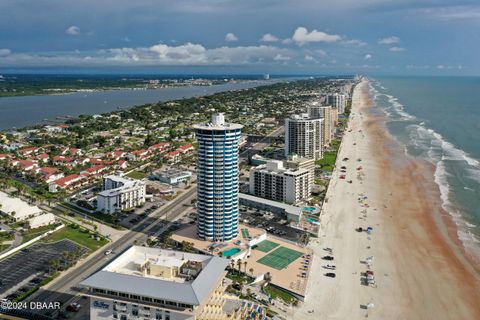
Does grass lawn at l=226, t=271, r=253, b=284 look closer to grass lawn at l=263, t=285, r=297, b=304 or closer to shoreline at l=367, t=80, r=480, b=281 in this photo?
grass lawn at l=263, t=285, r=297, b=304

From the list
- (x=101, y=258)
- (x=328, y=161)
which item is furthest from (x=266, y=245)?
(x=328, y=161)

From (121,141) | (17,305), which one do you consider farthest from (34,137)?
(17,305)

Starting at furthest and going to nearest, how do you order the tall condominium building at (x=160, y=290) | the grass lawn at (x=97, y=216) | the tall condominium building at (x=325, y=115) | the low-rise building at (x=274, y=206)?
the tall condominium building at (x=325, y=115) → the low-rise building at (x=274, y=206) → the grass lawn at (x=97, y=216) → the tall condominium building at (x=160, y=290)

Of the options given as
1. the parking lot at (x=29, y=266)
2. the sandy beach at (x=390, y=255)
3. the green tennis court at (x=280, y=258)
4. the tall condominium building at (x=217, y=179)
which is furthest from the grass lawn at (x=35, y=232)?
the sandy beach at (x=390, y=255)

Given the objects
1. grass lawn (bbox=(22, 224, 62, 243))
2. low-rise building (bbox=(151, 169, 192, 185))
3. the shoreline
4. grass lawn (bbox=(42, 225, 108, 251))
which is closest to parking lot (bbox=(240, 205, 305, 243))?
low-rise building (bbox=(151, 169, 192, 185))

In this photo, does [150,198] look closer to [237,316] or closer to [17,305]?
[17,305]

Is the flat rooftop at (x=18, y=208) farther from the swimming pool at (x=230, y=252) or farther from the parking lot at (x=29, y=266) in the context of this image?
the swimming pool at (x=230, y=252)

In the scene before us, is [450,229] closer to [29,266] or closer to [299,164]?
[299,164]
